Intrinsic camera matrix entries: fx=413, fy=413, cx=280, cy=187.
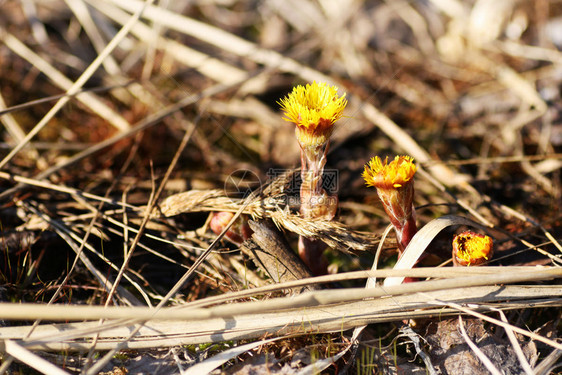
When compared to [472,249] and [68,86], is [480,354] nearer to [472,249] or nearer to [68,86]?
[472,249]

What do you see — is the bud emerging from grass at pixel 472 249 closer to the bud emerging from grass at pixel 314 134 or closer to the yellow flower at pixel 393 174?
the yellow flower at pixel 393 174

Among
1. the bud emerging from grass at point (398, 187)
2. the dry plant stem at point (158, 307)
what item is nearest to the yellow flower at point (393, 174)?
the bud emerging from grass at point (398, 187)

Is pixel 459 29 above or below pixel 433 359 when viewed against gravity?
above

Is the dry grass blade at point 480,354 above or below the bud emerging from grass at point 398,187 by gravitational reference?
below

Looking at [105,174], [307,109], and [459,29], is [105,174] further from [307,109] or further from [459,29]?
[459,29]

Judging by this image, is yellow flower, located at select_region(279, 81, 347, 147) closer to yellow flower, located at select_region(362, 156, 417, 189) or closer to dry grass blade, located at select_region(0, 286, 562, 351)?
yellow flower, located at select_region(362, 156, 417, 189)

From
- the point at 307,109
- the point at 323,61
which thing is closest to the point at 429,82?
the point at 323,61
